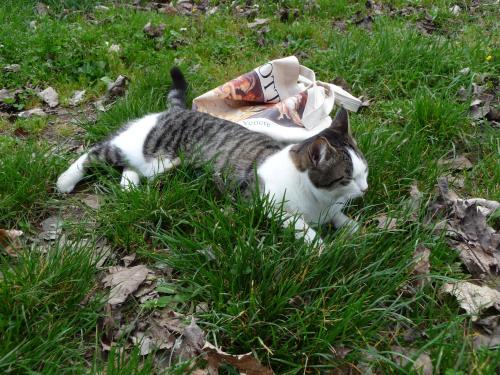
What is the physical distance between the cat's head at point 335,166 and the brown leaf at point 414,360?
993 mm

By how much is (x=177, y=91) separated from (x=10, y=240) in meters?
1.86

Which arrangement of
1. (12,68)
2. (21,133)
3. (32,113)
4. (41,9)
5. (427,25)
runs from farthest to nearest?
1. (41,9)
2. (427,25)
3. (12,68)
4. (32,113)
5. (21,133)

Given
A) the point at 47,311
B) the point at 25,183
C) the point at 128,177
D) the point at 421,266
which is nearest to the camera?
the point at 47,311

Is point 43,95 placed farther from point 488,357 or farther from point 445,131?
point 488,357

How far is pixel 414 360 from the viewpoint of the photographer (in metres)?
1.69

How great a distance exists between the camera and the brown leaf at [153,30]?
5.34m

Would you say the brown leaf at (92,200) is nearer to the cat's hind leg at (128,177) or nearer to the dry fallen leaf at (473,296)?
the cat's hind leg at (128,177)

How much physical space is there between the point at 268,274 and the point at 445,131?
78.0 inches

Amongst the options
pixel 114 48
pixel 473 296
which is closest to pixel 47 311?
pixel 473 296

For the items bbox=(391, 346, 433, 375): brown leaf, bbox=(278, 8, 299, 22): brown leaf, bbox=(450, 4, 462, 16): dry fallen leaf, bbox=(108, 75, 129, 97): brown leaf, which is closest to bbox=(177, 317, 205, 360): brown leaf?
bbox=(391, 346, 433, 375): brown leaf

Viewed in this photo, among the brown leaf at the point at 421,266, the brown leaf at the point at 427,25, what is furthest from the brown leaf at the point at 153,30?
the brown leaf at the point at 421,266

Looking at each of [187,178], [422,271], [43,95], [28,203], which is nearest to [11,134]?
[43,95]

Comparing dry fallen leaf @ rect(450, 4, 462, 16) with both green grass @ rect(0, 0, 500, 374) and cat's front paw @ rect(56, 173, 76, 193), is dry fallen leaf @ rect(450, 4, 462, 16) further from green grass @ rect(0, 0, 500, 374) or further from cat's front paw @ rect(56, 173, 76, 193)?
cat's front paw @ rect(56, 173, 76, 193)

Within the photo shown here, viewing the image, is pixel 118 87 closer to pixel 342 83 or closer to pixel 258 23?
pixel 342 83
